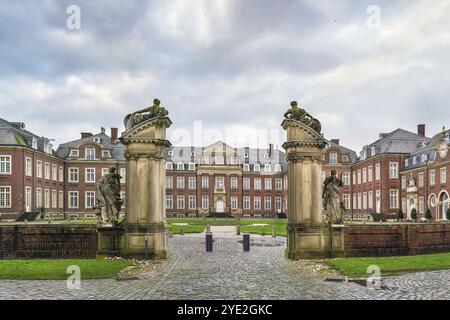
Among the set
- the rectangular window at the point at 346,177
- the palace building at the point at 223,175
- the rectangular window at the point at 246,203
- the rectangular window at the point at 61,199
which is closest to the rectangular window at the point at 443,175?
the palace building at the point at 223,175

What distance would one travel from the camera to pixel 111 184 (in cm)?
1495

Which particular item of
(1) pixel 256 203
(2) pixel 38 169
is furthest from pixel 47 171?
(1) pixel 256 203

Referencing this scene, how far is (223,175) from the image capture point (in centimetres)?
6888

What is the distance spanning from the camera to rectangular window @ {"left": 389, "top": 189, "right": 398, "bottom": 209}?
50750mm

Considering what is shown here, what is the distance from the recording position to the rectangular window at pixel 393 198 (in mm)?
50750

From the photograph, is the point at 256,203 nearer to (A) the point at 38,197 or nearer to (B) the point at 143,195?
(A) the point at 38,197

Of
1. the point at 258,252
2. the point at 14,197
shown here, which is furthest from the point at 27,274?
the point at 14,197

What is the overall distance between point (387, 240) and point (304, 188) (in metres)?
3.71

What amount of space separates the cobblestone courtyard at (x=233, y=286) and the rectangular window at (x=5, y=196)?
35801 millimetres

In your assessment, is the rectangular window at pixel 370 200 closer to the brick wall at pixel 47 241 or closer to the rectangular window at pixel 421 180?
the rectangular window at pixel 421 180

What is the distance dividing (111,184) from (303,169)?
273 inches

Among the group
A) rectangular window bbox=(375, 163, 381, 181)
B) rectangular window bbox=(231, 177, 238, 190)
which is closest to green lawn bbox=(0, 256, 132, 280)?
rectangular window bbox=(375, 163, 381, 181)

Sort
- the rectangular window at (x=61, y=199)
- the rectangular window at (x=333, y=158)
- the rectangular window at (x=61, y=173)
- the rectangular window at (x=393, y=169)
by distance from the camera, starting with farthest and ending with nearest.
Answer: the rectangular window at (x=333, y=158)
the rectangular window at (x=61, y=173)
the rectangular window at (x=61, y=199)
the rectangular window at (x=393, y=169)
